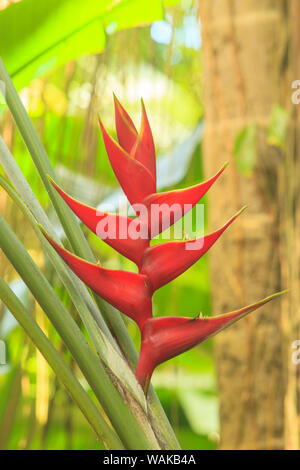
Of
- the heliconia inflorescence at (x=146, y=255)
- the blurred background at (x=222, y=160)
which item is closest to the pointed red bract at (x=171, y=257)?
the heliconia inflorescence at (x=146, y=255)

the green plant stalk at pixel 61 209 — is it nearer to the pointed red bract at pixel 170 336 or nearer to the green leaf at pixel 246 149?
the pointed red bract at pixel 170 336

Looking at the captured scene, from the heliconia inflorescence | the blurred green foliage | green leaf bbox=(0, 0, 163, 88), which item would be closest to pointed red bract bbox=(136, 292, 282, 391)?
the heliconia inflorescence

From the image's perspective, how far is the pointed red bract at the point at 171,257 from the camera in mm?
157

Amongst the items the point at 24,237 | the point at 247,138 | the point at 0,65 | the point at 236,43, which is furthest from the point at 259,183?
the point at 0,65

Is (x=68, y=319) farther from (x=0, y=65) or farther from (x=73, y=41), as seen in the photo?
(x=73, y=41)

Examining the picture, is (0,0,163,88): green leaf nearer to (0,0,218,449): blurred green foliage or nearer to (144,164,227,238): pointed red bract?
(0,0,218,449): blurred green foliage

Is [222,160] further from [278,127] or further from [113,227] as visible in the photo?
[113,227]

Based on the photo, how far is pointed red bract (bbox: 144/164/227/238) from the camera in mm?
158

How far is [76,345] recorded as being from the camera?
0.16 metres

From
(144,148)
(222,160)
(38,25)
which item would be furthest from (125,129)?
(222,160)

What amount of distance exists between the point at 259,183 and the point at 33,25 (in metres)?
0.31

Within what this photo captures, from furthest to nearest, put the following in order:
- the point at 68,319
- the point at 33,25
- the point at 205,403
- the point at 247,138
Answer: the point at 205,403 → the point at 247,138 → the point at 33,25 → the point at 68,319

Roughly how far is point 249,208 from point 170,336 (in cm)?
48
